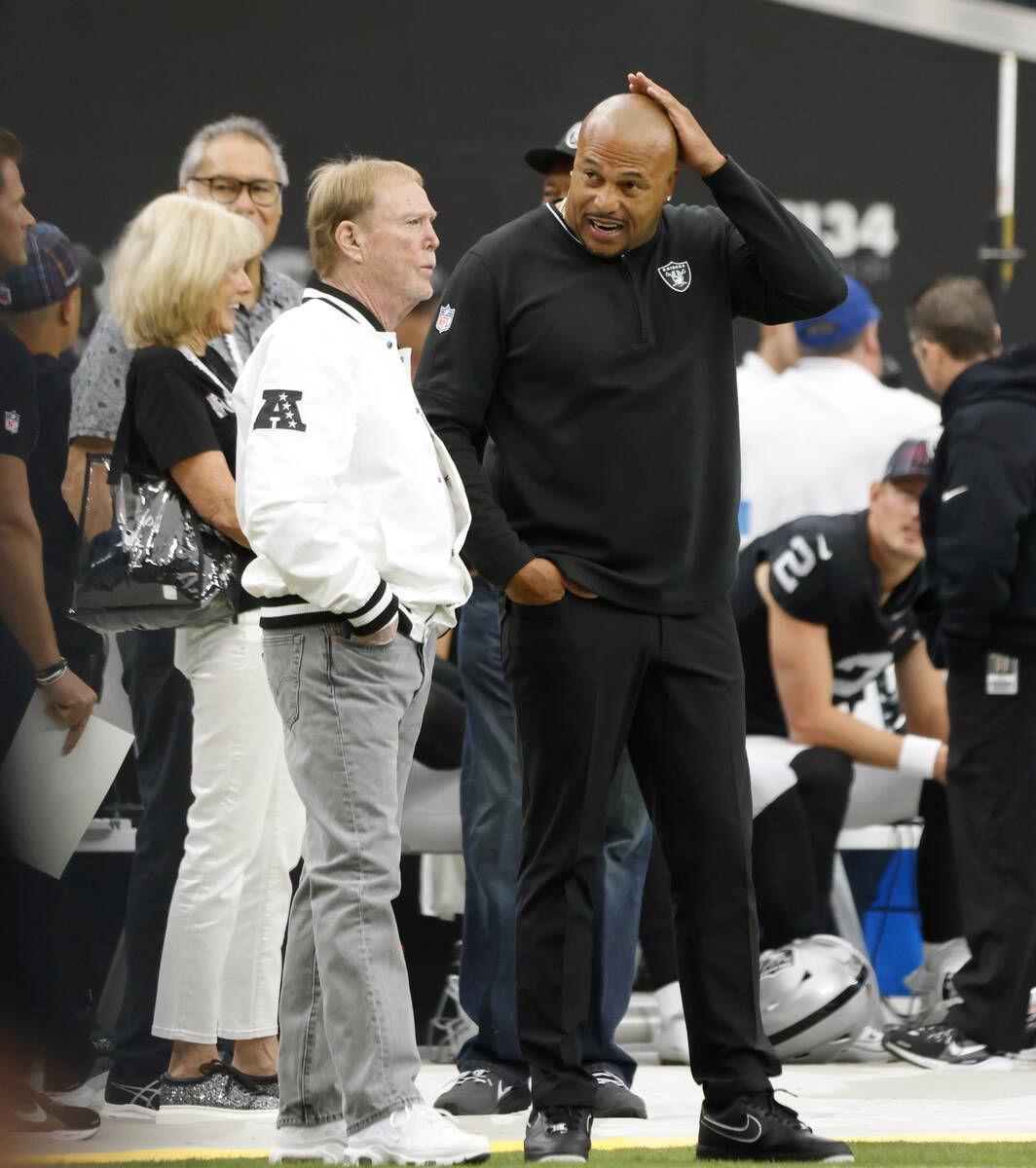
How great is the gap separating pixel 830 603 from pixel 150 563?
6.04 feet

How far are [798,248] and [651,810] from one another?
87 centimetres

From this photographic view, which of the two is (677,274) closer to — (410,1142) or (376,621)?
(376,621)

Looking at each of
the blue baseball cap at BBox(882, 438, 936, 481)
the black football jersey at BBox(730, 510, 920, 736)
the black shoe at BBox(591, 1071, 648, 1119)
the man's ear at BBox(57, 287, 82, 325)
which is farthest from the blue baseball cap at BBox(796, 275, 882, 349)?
the black shoe at BBox(591, 1071, 648, 1119)

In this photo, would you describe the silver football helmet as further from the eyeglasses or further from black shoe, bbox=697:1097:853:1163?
the eyeglasses

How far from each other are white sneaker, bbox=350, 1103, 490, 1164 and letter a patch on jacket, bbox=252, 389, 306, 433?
3.04 ft

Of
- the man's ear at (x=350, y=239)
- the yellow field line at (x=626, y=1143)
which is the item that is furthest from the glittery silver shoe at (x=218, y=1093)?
the man's ear at (x=350, y=239)

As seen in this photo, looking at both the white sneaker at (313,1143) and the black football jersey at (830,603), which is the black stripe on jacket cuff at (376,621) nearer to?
the white sneaker at (313,1143)

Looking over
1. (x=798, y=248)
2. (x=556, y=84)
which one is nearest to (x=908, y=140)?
(x=556, y=84)

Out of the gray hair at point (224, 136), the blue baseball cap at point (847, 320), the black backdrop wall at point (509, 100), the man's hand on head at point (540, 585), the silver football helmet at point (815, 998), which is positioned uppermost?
the black backdrop wall at point (509, 100)

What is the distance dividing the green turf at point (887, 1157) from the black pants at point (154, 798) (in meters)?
0.70

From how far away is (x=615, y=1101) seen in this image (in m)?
3.09

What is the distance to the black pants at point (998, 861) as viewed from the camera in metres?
3.93

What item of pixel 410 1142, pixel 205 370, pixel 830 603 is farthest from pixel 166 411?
pixel 830 603

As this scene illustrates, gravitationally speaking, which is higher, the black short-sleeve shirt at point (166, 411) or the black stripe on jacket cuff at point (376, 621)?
the black short-sleeve shirt at point (166, 411)
